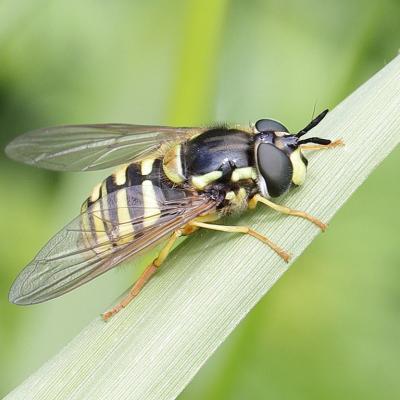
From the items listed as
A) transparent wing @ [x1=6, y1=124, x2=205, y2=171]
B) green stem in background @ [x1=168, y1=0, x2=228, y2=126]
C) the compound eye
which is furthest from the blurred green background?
the compound eye

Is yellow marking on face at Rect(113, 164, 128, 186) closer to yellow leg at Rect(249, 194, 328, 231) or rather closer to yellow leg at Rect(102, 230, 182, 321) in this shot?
yellow leg at Rect(102, 230, 182, 321)

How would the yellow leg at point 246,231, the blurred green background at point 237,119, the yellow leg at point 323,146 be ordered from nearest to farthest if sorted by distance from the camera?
the yellow leg at point 246,231, the yellow leg at point 323,146, the blurred green background at point 237,119

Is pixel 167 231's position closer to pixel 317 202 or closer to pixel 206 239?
pixel 206 239

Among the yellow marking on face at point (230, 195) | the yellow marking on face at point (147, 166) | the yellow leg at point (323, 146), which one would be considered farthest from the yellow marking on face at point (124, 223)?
the yellow leg at point (323, 146)

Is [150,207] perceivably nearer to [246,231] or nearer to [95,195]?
[95,195]

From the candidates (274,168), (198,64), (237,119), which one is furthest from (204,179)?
(237,119)

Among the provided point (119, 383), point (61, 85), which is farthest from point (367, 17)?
point (119, 383)

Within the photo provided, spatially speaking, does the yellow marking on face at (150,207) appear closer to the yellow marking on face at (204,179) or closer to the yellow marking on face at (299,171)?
the yellow marking on face at (204,179)
